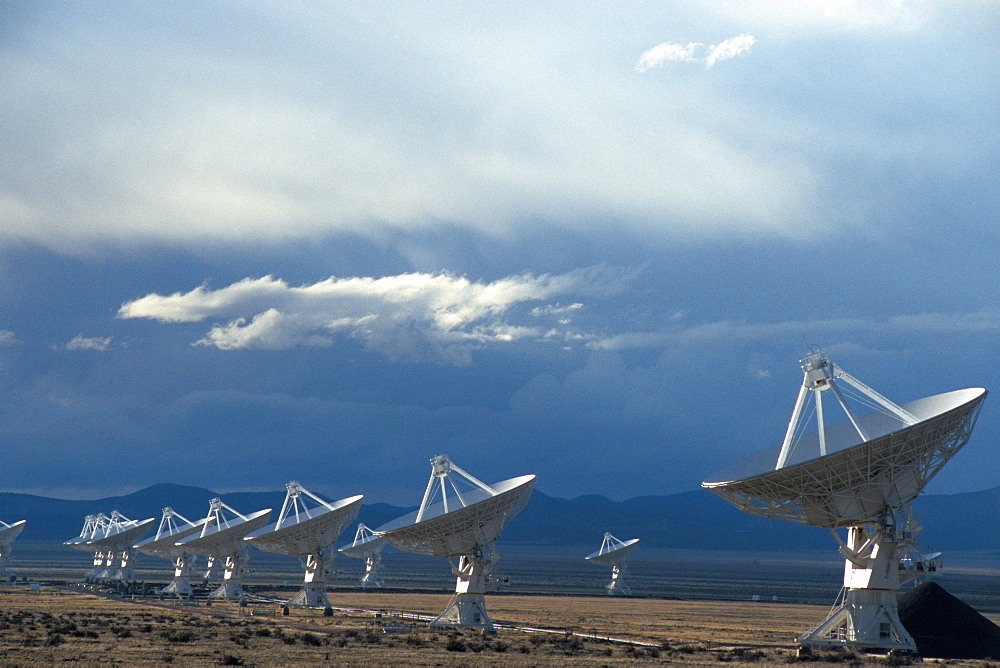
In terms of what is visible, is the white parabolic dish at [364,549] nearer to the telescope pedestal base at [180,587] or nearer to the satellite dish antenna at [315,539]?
the telescope pedestal base at [180,587]

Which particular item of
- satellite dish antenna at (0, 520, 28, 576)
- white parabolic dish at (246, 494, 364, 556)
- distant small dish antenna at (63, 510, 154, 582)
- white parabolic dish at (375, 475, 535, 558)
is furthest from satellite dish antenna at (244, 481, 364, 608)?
satellite dish antenna at (0, 520, 28, 576)

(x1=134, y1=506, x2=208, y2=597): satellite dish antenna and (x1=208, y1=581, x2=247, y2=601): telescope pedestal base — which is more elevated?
(x1=134, y1=506, x2=208, y2=597): satellite dish antenna

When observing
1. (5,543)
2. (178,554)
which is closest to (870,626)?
(178,554)

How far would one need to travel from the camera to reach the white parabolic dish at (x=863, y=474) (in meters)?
39.9

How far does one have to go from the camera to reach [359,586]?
116m

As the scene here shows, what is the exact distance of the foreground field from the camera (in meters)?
38.9

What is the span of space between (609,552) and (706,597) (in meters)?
10.4

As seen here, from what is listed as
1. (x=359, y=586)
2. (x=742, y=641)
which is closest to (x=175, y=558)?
(x=359, y=586)

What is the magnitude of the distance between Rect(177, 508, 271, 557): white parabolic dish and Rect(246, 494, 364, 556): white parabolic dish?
9.54 meters

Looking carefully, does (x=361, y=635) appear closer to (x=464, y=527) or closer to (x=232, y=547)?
(x=464, y=527)

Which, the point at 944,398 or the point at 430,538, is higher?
the point at 944,398

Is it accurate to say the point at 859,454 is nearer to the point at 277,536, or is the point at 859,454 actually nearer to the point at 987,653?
the point at 987,653

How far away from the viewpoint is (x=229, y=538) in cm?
8625

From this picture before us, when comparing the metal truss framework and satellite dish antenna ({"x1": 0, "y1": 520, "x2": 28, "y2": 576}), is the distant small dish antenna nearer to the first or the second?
satellite dish antenna ({"x1": 0, "y1": 520, "x2": 28, "y2": 576})
